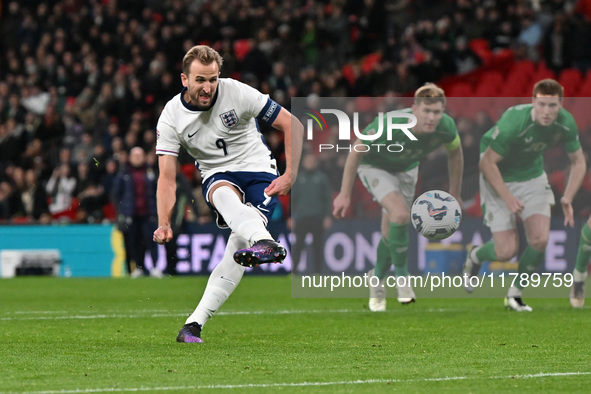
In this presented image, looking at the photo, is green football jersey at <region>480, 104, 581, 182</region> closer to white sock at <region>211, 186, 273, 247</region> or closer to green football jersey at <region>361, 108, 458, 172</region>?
green football jersey at <region>361, 108, 458, 172</region>

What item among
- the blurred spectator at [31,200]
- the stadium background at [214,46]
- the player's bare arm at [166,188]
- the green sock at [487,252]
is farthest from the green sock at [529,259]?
the blurred spectator at [31,200]

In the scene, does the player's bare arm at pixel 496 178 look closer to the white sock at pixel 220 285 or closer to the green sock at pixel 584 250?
the green sock at pixel 584 250

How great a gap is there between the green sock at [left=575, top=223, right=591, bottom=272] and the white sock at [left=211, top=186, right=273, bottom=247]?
542 centimetres

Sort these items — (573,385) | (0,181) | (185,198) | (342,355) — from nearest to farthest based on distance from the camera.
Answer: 1. (573,385)
2. (342,355)
3. (185,198)
4. (0,181)

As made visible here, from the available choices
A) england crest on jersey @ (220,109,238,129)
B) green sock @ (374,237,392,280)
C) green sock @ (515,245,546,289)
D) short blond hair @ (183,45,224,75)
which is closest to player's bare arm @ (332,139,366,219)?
green sock @ (374,237,392,280)

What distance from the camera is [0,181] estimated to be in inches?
884

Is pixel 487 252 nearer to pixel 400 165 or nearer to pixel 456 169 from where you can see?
pixel 456 169

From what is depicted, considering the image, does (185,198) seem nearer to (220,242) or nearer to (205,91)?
(220,242)

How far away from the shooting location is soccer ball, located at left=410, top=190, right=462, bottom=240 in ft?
39.6

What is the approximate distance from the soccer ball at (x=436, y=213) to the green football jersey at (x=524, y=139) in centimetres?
67

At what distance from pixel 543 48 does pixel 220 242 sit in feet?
23.3

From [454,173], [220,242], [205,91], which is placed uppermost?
[205,91]

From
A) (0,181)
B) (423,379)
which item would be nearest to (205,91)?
(423,379)

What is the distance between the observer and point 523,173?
12.2m
